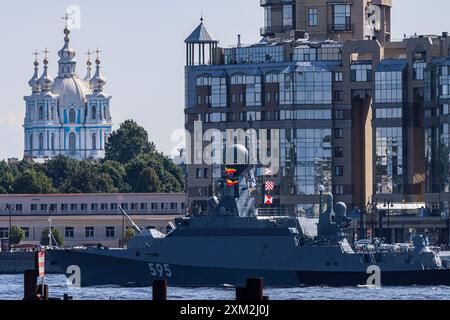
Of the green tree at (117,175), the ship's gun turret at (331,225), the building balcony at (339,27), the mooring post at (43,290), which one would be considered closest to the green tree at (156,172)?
the green tree at (117,175)

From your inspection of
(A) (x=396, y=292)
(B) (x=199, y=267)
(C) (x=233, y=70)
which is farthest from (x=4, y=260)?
(A) (x=396, y=292)

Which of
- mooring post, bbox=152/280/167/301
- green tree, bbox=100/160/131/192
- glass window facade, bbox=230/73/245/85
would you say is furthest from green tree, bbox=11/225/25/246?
mooring post, bbox=152/280/167/301

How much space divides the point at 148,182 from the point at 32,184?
13010 millimetres

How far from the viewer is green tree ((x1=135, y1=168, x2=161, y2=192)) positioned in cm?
18438

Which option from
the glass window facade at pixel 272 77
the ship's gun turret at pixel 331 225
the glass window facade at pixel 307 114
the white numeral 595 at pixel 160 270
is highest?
the glass window facade at pixel 272 77

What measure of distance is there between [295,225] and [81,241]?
58.7m

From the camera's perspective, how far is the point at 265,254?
92.3 m

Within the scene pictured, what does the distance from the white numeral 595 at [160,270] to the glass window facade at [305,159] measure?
4149 cm

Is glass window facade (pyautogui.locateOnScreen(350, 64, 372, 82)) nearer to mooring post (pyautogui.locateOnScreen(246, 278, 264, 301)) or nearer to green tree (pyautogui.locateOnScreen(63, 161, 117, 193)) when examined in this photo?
green tree (pyautogui.locateOnScreen(63, 161, 117, 193))

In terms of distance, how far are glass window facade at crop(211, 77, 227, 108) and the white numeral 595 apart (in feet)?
150

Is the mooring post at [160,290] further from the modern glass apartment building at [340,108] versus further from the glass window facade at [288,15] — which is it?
the glass window facade at [288,15]

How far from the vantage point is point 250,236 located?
91.8 metres

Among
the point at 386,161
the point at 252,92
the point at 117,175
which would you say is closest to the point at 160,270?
the point at 386,161

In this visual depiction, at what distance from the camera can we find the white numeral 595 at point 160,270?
3693 inches
